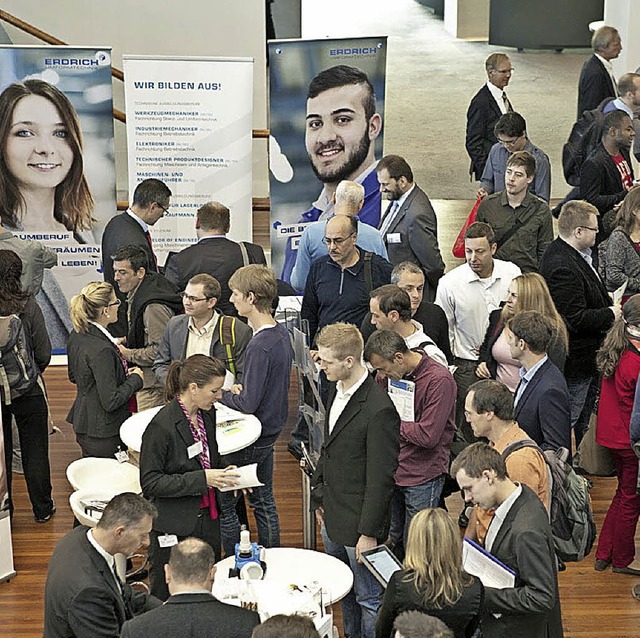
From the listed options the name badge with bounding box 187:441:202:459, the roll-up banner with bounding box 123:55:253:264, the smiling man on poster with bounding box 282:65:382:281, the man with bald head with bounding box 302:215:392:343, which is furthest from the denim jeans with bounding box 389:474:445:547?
the roll-up banner with bounding box 123:55:253:264

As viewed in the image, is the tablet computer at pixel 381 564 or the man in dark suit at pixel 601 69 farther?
the man in dark suit at pixel 601 69

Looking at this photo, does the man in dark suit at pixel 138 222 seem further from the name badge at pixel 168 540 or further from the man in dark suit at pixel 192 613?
the man in dark suit at pixel 192 613

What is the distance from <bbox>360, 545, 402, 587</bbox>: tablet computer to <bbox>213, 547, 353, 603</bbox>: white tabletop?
270mm

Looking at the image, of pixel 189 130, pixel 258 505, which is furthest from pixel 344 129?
pixel 258 505

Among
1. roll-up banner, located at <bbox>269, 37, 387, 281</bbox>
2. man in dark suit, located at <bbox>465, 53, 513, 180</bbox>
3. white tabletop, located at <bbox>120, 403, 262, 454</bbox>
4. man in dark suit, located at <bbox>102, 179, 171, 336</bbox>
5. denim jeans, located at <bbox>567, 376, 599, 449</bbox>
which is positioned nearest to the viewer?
white tabletop, located at <bbox>120, 403, 262, 454</bbox>

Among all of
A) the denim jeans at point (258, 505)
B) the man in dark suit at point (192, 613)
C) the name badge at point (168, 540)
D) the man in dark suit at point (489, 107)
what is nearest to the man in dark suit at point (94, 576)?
the man in dark suit at point (192, 613)

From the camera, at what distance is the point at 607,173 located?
8.16m

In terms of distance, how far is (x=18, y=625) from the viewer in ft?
17.7

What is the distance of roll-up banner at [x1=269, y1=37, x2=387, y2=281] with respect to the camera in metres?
9.17

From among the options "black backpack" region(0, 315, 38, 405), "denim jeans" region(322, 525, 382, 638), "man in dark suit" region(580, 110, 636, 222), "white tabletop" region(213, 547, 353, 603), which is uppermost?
"man in dark suit" region(580, 110, 636, 222)

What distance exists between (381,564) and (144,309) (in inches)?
108

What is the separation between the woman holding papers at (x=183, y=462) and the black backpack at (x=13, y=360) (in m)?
1.44

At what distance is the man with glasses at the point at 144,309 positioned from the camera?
623 centimetres

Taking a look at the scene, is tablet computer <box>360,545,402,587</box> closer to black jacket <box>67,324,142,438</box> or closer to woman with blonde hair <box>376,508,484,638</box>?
woman with blonde hair <box>376,508,484,638</box>
